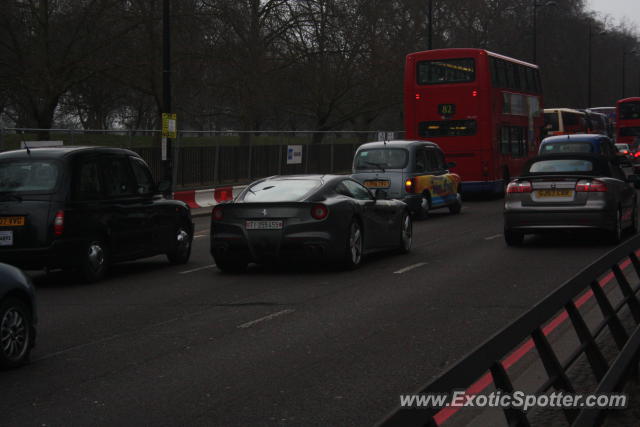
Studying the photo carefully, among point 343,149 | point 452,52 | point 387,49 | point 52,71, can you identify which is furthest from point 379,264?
point 387,49

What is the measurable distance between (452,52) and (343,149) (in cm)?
1352

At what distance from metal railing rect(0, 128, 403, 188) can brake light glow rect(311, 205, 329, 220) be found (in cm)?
1137

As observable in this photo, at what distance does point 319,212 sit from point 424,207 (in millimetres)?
10427

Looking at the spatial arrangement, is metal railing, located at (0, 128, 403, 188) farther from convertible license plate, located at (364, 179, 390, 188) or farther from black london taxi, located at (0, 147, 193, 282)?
black london taxi, located at (0, 147, 193, 282)

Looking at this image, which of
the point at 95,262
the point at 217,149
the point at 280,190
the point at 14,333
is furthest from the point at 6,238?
the point at 217,149

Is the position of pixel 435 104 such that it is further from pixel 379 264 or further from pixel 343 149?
pixel 379 264

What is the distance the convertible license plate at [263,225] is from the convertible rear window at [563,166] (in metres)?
5.32

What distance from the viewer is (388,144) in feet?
77.3

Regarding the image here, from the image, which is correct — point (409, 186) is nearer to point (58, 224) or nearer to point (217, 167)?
point (217, 167)

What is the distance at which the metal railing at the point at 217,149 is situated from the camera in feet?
86.9

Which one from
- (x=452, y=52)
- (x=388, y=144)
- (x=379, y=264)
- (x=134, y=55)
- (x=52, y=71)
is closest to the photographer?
(x=379, y=264)

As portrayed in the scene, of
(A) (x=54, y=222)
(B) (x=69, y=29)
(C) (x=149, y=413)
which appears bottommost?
(C) (x=149, y=413)

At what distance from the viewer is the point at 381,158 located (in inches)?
926

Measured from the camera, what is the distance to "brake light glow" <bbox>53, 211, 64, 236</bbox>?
12867 mm
